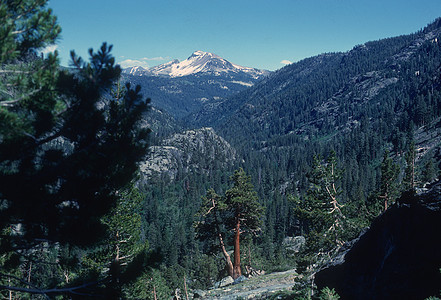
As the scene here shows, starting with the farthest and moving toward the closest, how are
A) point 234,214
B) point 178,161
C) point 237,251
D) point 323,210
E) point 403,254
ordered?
point 178,161 → point 234,214 → point 237,251 → point 323,210 → point 403,254

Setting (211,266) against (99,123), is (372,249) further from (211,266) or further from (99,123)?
(211,266)

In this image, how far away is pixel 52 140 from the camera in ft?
22.1

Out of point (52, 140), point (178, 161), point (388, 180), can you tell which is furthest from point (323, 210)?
point (178, 161)

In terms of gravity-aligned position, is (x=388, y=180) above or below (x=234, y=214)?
above

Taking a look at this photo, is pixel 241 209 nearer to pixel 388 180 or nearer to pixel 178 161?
pixel 388 180

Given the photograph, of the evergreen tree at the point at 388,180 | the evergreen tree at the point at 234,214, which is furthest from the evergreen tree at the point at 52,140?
the evergreen tree at the point at 388,180

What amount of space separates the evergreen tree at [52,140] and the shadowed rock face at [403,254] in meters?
9.43

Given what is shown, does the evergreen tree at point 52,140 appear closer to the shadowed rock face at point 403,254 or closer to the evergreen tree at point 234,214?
the shadowed rock face at point 403,254

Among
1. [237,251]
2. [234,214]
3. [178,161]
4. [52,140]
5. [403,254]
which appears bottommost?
[237,251]

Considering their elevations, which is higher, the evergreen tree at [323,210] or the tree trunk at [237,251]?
the evergreen tree at [323,210]

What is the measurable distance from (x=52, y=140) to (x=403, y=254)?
11.5m

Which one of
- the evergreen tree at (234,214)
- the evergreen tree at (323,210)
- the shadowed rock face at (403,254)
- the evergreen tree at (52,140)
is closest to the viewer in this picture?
the evergreen tree at (52,140)

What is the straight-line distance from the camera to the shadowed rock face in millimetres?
8966

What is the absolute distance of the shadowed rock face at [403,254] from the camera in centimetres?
897
